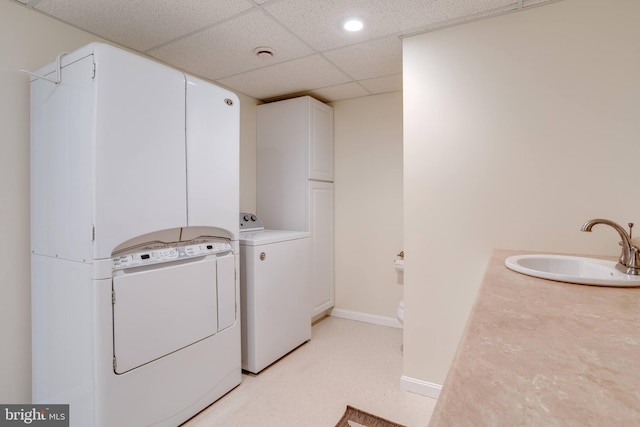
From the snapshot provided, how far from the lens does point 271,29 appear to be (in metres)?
1.89

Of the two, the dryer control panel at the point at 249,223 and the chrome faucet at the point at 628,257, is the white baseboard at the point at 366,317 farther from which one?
the chrome faucet at the point at 628,257

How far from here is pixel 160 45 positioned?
82.6 inches

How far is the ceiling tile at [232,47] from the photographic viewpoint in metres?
1.86

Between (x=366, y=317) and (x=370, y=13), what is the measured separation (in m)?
2.70

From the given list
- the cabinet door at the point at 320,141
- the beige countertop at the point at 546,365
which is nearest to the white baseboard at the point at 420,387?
the beige countertop at the point at 546,365

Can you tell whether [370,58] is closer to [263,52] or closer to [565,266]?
[263,52]

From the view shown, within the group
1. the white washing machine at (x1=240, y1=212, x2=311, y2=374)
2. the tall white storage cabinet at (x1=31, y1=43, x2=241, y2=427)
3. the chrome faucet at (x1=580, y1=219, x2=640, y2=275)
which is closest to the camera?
the chrome faucet at (x1=580, y1=219, x2=640, y2=275)

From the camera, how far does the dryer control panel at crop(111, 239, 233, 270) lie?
149 centimetres

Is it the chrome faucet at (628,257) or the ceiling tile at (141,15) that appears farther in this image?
the ceiling tile at (141,15)

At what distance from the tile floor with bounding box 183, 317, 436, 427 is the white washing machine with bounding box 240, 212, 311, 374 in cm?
14

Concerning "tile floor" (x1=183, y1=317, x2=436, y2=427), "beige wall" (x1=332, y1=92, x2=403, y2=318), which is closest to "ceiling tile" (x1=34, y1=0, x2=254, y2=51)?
"beige wall" (x1=332, y1=92, x2=403, y2=318)

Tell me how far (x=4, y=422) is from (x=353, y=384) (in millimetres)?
1900

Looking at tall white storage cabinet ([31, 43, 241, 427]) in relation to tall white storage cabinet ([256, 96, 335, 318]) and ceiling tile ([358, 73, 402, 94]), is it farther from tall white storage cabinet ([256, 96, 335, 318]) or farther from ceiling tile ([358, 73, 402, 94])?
ceiling tile ([358, 73, 402, 94])

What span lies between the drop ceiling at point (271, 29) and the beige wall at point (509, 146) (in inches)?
6.7
